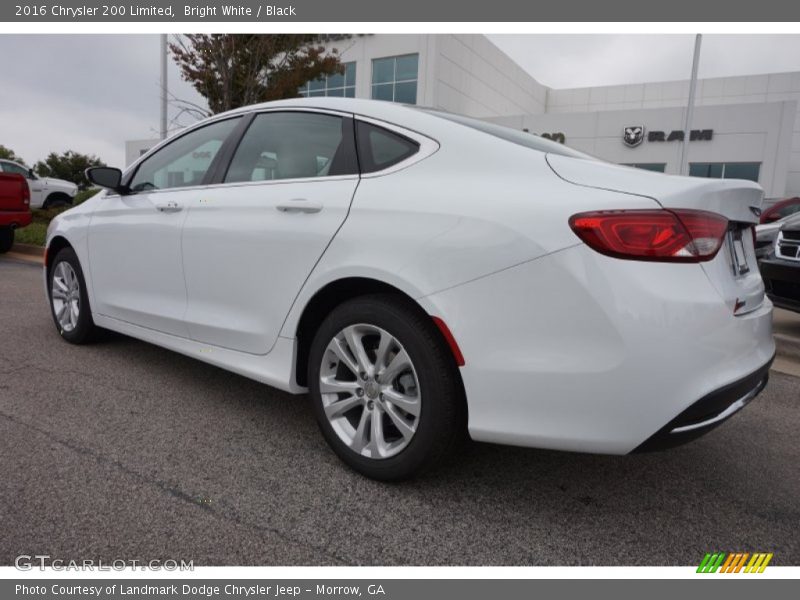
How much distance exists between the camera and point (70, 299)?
13.9 feet

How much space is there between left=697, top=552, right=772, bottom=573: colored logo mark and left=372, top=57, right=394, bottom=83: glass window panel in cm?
2796

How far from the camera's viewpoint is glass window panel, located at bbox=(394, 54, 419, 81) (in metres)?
26.8

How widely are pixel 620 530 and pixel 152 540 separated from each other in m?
1.59

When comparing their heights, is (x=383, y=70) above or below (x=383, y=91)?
above

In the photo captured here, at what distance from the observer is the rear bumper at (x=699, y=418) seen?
5.84 feet

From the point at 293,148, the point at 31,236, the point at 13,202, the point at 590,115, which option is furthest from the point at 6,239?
the point at 590,115

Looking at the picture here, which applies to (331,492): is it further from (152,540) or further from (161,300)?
(161,300)

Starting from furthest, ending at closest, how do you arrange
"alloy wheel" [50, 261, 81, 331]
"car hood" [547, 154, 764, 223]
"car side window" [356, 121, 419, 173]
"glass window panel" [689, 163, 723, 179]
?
1. "glass window panel" [689, 163, 723, 179]
2. "alloy wheel" [50, 261, 81, 331]
3. "car side window" [356, 121, 419, 173]
4. "car hood" [547, 154, 764, 223]

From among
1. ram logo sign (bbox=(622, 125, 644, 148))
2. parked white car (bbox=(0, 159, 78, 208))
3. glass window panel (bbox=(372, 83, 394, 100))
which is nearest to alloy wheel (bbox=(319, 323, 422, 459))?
parked white car (bbox=(0, 159, 78, 208))

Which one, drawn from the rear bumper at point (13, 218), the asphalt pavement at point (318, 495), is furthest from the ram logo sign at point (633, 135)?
the asphalt pavement at point (318, 495)

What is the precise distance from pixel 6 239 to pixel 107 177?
27.4 feet

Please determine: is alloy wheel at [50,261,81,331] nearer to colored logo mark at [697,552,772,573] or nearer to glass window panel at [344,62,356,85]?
colored logo mark at [697,552,772,573]

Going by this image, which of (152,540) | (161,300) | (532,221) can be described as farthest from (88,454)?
(532,221)

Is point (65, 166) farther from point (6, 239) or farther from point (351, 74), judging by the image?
point (6, 239)
